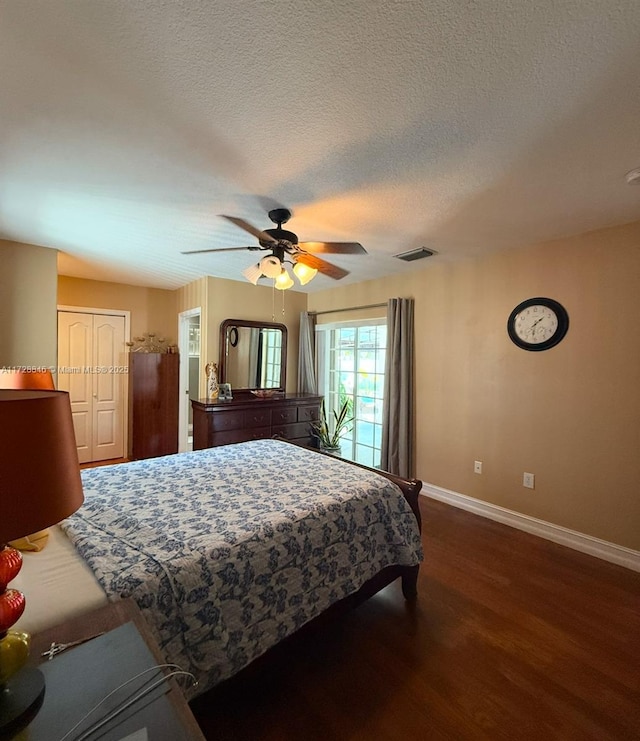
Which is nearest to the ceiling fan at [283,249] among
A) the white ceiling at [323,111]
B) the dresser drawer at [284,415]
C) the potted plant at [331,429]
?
the white ceiling at [323,111]

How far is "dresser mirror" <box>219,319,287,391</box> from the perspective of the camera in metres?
4.19

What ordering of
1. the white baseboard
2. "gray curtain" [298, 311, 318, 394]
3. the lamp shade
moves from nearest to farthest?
the lamp shade
the white baseboard
"gray curtain" [298, 311, 318, 394]

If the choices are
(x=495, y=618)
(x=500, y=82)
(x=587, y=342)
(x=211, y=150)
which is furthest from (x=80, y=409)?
(x=587, y=342)

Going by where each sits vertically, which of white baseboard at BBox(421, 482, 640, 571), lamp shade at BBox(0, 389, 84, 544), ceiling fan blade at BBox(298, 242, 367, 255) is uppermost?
ceiling fan blade at BBox(298, 242, 367, 255)

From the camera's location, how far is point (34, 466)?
2.01ft

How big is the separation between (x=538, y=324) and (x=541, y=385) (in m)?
0.51

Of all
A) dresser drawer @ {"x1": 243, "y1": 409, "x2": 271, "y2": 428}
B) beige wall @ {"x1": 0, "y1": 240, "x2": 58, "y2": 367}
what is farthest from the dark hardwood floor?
beige wall @ {"x1": 0, "y1": 240, "x2": 58, "y2": 367}

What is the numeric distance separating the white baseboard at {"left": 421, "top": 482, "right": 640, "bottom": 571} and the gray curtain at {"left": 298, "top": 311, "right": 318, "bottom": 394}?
1982 millimetres

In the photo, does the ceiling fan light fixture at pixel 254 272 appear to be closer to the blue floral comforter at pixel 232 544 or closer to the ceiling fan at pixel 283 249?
the ceiling fan at pixel 283 249

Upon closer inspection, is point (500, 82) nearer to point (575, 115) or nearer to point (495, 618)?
point (575, 115)

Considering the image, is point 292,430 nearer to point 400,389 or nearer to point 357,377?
point 357,377

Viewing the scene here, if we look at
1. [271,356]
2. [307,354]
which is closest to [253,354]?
[271,356]

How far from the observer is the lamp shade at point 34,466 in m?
0.58

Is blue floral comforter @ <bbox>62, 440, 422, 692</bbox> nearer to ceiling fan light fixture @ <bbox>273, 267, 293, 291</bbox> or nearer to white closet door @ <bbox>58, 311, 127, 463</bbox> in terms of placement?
ceiling fan light fixture @ <bbox>273, 267, 293, 291</bbox>
